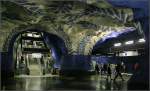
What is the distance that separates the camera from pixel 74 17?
732 inches

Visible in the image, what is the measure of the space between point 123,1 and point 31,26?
33.3 ft

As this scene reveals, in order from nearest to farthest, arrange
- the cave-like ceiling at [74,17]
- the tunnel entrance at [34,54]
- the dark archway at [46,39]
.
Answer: the cave-like ceiling at [74,17]
the dark archway at [46,39]
the tunnel entrance at [34,54]

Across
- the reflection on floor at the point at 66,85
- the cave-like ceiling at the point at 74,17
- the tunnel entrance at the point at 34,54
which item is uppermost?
the cave-like ceiling at the point at 74,17

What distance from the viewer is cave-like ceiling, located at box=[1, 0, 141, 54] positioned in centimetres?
1518

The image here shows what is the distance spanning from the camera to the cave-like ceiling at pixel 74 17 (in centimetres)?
1518

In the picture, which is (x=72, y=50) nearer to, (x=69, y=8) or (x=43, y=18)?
(x=43, y=18)

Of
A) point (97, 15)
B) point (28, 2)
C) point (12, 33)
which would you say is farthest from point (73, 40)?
point (28, 2)

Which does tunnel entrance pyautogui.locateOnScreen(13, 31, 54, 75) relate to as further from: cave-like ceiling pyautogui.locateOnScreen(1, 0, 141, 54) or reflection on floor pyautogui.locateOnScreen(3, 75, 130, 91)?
reflection on floor pyautogui.locateOnScreen(3, 75, 130, 91)

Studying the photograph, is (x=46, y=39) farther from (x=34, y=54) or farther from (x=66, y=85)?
(x=34, y=54)

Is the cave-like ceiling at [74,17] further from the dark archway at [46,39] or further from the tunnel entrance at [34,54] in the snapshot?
the tunnel entrance at [34,54]

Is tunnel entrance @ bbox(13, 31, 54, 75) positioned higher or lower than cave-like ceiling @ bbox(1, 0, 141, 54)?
lower

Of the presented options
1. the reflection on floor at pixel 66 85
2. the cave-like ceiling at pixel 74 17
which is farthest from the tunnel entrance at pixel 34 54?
the reflection on floor at pixel 66 85

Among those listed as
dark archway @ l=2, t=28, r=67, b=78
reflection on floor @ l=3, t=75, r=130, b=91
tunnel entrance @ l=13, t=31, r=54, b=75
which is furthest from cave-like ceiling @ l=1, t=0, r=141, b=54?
tunnel entrance @ l=13, t=31, r=54, b=75

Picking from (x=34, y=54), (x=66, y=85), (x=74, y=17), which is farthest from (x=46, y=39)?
(x=34, y=54)
